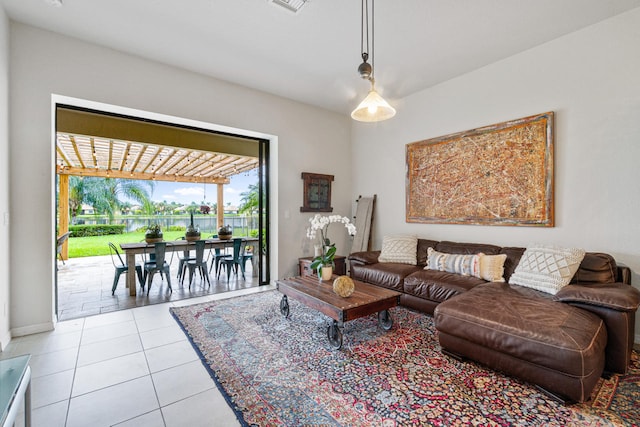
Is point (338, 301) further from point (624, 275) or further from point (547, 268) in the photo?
point (624, 275)

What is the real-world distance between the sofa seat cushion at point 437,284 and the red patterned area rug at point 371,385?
1.37ft

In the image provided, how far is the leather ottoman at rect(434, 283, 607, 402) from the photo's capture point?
1.65m

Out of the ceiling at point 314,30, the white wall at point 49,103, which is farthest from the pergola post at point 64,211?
the ceiling at point 314,30

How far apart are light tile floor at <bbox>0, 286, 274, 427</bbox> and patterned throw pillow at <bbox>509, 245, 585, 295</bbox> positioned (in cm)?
279

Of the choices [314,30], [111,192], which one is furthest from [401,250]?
[111,192]

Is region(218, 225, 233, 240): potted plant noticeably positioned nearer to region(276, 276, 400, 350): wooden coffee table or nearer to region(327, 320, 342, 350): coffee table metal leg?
region(276, 276, 400, 350): wooden coffee table

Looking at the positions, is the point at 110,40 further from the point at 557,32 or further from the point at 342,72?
the point at 557,32

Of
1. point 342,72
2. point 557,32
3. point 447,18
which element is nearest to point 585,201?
point 557,32

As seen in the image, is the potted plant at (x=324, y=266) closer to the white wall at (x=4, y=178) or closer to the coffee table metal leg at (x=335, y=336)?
the coffee table metal leg at (x=335, y=336)

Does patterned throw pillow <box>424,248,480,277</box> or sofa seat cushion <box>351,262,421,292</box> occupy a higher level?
patterned throw pillow <box>424,248,480,277</box>

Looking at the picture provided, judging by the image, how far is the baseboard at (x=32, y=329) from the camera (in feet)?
8.91

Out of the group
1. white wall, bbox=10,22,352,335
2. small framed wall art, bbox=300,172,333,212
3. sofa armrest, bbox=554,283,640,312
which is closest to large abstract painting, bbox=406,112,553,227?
sofa armrest, bbox=554,283,640,312

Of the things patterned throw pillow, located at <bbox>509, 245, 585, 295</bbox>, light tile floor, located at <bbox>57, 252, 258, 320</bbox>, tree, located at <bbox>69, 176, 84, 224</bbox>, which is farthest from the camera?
tree, located at <bbox>69, 176, 84, 224</bbox>

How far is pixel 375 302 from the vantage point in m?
2.54
